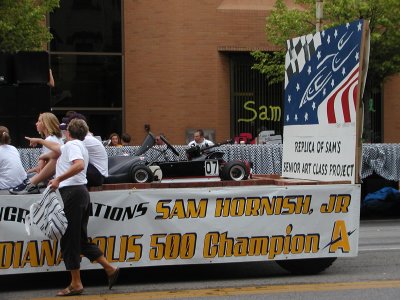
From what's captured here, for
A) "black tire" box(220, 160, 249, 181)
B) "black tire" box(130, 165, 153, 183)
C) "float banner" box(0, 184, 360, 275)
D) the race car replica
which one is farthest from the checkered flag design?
"black tire" box(130, 165, 153, 183)

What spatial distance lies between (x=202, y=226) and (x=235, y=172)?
2.92 metres

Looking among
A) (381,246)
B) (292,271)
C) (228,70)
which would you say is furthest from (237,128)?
(292,271)

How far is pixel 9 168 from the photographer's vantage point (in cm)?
→ 1102

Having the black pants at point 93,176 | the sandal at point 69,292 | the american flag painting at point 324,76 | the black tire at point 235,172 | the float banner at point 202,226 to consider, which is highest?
the american flag painting at point 324,76

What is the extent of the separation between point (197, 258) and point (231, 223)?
545 millimetres

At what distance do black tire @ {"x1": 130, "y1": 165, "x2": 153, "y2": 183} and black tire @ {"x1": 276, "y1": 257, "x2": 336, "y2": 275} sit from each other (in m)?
2.98

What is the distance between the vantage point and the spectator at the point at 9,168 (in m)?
11.0

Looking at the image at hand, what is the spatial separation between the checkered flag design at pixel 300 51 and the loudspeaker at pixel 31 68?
13.0 feet

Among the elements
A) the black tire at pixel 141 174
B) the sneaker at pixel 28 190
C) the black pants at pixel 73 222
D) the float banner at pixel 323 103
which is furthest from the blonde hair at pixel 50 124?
the float banner at pixel 323 103

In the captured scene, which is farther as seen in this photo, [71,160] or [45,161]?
[45,161]

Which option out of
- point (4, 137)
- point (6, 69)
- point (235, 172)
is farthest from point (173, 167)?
point (4, 137)

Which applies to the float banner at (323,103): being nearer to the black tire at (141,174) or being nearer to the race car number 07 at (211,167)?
the black tire at (141,174)

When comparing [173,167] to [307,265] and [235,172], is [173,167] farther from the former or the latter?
[307,265]

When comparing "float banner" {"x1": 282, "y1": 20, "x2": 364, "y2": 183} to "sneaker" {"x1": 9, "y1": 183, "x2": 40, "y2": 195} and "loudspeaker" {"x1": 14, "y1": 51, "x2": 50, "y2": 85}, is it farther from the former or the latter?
"loudspeaker" {"x1": 14, "y1": 51, "x2": 50, "y2": 85}
